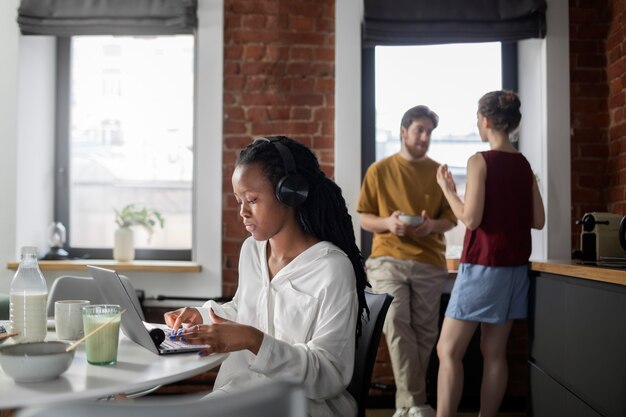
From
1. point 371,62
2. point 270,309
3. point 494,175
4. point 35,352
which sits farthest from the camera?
point 371,62

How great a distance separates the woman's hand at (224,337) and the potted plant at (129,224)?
2.60 meters

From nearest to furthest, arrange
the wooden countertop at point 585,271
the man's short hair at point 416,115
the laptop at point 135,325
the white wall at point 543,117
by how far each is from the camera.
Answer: the laptop at point 135,325 < the wooden countertop at point 585,271 < the man's short hair at point 416,115 < the white wall at point 543,117

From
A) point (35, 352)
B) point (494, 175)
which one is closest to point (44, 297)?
point (35, 352)

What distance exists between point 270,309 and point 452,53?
2898 mm

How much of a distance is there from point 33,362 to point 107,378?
0.48 feet

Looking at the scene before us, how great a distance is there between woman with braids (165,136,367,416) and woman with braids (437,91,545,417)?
4.15 feet

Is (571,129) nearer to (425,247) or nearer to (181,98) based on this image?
(425,247)

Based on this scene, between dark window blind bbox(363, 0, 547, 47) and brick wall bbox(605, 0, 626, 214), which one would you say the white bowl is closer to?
dark window blind bbox(363, 0, 547, 47)

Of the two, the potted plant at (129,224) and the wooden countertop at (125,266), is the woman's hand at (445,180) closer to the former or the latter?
the wooden countertop at (125,266)

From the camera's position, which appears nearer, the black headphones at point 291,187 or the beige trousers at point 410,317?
the black headphones at point 291,187

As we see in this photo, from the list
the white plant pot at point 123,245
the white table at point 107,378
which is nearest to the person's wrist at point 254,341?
the white table at point 107,378

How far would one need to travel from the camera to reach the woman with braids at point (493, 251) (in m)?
2.85

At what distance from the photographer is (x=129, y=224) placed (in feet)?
13.0

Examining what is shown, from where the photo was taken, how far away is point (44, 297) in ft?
5.79
